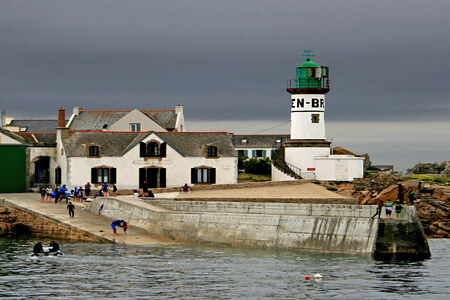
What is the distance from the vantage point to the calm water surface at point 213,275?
105 feet

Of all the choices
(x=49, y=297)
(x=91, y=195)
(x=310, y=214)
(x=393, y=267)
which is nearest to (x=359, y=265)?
(x=393, y=267)

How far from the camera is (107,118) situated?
82938 millimetres

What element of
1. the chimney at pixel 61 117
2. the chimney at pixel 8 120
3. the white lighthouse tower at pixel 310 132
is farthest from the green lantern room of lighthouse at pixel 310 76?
the chimney at pixel 8 120

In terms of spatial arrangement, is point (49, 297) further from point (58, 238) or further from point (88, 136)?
point (88, 136)

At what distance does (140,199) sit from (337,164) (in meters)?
21.5

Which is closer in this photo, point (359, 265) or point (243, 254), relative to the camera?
point (359, 265)

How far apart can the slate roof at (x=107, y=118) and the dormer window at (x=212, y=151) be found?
14107mm

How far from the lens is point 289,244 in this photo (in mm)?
43906

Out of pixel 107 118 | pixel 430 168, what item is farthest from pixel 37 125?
pixel 430 168

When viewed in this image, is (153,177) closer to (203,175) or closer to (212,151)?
(203,175)

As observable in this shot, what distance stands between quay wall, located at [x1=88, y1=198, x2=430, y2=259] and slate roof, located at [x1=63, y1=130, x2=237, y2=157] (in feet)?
43.9

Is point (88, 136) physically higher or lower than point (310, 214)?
higher

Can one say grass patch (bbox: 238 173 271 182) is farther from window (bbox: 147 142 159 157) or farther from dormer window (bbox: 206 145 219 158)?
window (bbox: 147 142 159 157)

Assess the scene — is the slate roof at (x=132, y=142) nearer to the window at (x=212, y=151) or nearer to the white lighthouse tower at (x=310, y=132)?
the window at (x=212, y=151)
